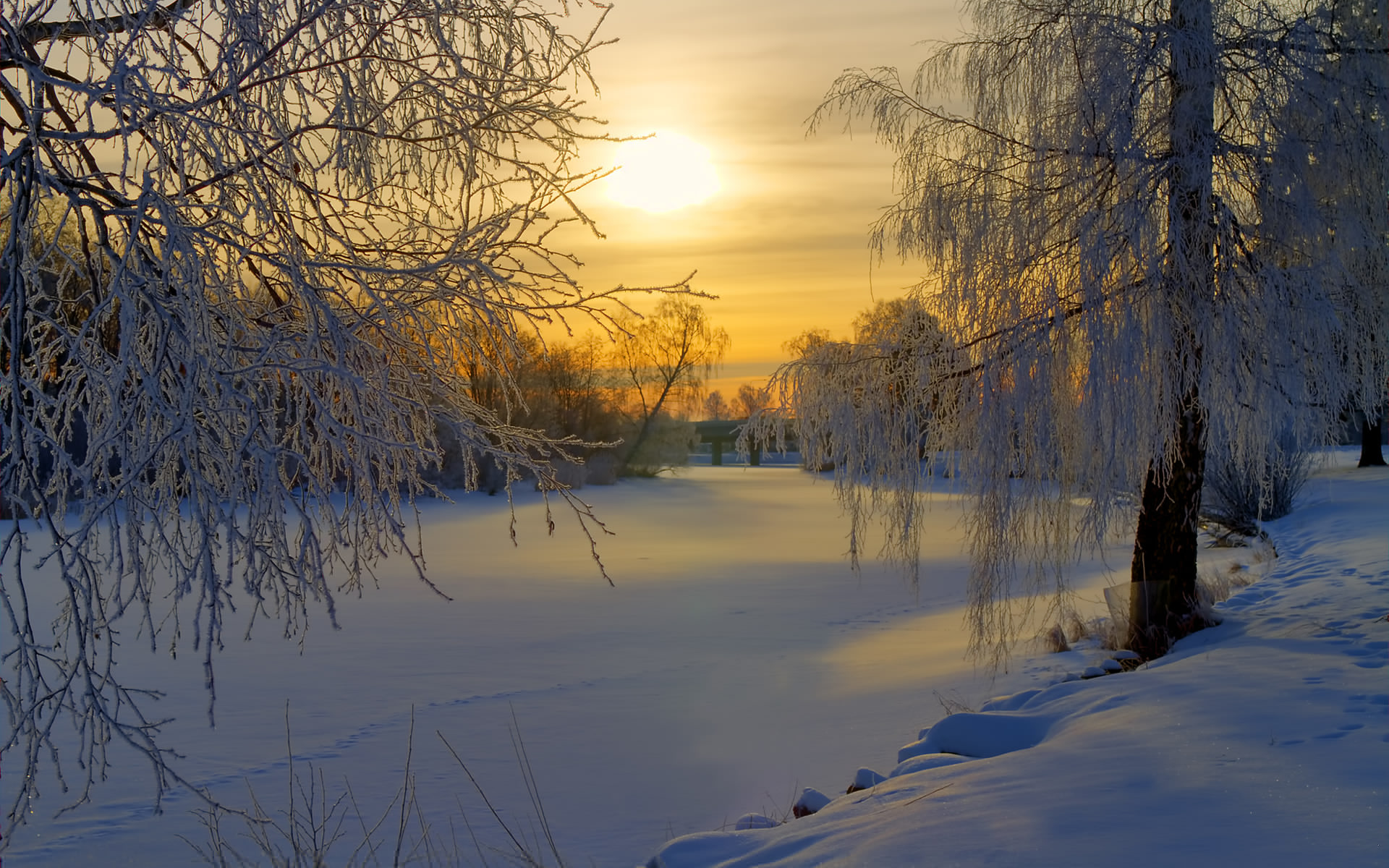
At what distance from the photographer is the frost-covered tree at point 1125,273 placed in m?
6.29

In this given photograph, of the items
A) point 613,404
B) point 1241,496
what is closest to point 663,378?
point 613,404

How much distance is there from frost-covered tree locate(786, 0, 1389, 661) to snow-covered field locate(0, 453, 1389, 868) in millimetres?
1317

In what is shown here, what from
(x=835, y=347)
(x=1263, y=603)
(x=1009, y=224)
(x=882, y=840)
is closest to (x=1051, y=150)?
(x=1009, y=224)

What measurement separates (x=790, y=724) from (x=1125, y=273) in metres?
3.79

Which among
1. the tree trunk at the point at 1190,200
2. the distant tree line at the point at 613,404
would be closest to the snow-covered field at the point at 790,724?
the tree trunk at the point at 1190,200

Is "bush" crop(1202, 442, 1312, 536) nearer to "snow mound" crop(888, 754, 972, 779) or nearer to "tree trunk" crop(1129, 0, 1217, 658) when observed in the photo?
"tree trunk" crop(1129, 0, 1217, 658)

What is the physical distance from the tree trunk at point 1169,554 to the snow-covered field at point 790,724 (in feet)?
1.36

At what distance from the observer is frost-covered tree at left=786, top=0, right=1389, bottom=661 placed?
6.29 m

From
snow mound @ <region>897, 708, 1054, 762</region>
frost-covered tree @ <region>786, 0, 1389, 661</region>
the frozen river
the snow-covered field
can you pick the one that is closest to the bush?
the snow-covered field

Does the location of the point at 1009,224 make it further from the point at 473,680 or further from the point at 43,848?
the point at 43,848

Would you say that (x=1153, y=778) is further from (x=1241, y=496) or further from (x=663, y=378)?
(x=663, y=378)

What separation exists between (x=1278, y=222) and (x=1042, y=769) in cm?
412

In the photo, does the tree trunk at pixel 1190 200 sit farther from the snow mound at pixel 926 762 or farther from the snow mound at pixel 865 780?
the snow mound at pixel 865 780

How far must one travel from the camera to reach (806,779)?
620 cm
